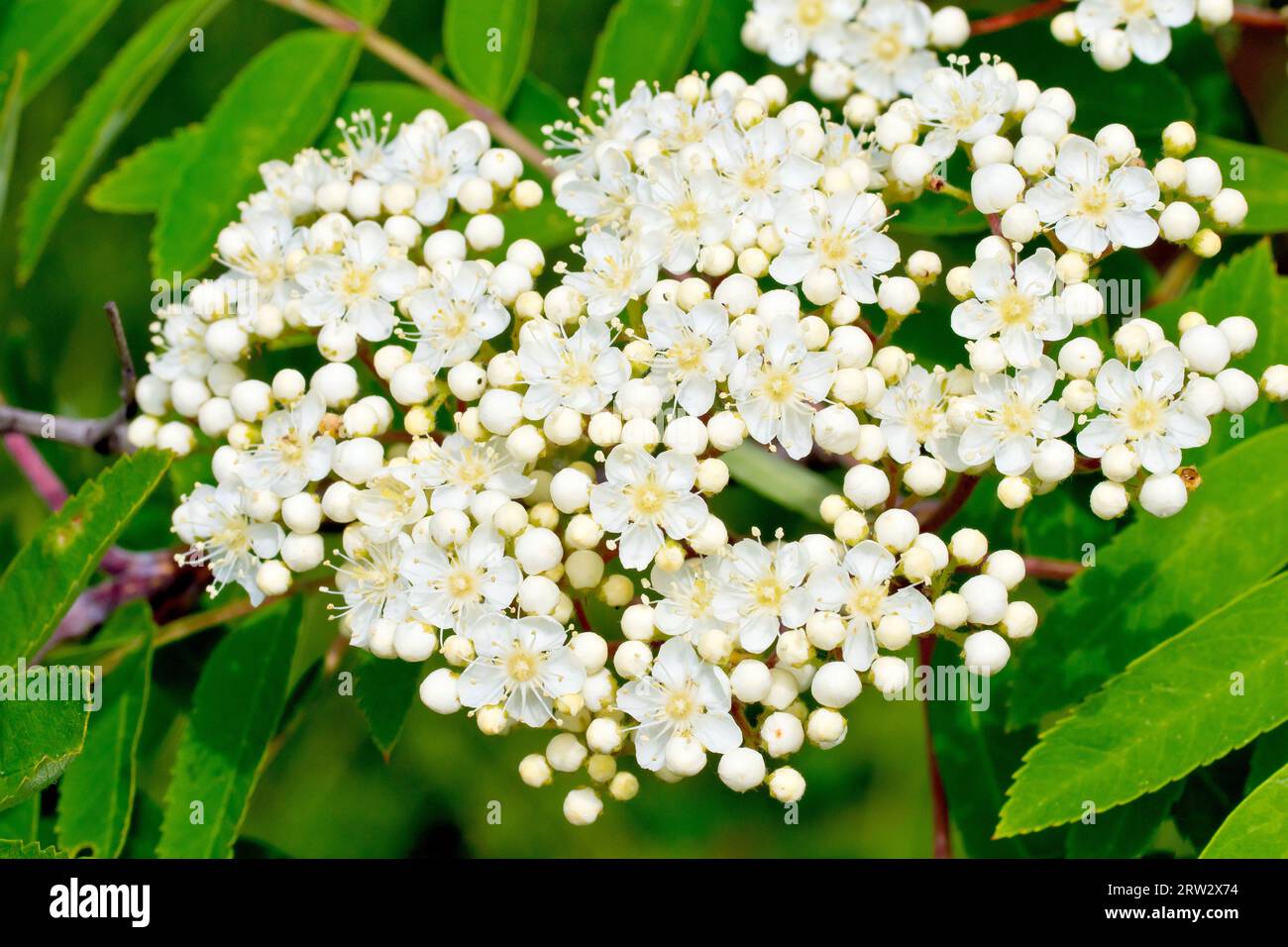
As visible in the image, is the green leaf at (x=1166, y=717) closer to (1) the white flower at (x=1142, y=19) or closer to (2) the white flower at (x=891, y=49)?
(1) the white flower at (x=1142, y=19)

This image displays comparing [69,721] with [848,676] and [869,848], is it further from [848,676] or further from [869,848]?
[869,848]

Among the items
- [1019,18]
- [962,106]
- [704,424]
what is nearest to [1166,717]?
[704,424]

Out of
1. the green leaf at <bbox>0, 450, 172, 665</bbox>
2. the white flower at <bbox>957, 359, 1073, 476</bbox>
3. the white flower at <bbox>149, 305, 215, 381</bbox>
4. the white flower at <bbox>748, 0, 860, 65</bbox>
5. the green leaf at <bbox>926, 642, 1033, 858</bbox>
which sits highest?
the white flower at <bbox>748, 0, 860, 65</bbox>

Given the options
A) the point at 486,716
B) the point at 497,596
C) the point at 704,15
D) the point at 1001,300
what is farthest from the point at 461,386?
the point at 704,15

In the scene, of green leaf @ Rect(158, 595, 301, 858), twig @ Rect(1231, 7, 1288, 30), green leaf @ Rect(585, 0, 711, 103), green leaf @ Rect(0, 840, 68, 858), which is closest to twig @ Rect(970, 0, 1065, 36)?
twig @ Rect(1231, 7, 1288, 30)

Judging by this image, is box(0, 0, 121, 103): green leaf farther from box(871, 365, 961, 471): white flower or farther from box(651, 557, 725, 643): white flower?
box(871, 365, 961, 471): white flower

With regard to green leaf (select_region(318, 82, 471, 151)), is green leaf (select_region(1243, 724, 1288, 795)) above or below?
below

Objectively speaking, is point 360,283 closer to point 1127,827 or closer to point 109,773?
point 109,773
